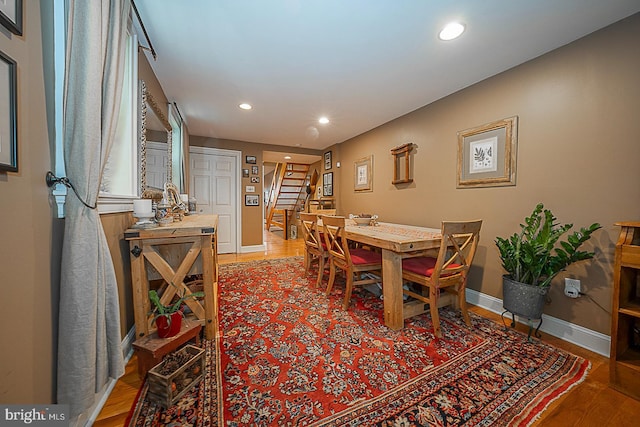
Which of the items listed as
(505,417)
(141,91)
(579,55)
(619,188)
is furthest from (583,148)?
(141,91)

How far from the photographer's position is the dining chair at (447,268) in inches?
66.2

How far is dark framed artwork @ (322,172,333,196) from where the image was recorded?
5000 mm

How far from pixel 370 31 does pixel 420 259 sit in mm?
1911

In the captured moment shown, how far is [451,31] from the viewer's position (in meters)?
1.66

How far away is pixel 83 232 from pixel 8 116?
0.44 m

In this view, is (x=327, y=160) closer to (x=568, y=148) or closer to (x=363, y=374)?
(x=568, y=148)

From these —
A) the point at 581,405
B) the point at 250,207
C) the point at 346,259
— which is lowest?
the point at 581,405

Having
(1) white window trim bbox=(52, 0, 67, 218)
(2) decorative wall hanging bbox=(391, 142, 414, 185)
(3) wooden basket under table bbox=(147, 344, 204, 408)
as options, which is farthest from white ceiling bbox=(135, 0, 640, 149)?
(3) wooden basket under table bbox=(147, 344, 204, 408)

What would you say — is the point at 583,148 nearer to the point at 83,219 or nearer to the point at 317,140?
the point at 83,219

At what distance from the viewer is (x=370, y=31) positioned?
1.67 m

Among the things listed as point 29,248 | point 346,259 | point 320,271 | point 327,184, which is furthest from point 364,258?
point 327,184

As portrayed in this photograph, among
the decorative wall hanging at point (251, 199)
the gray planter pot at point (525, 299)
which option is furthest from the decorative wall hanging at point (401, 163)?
the decorative wall hanging at point (251, 199)

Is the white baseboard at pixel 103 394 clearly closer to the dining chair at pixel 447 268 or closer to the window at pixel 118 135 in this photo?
the window at pixel 118 135

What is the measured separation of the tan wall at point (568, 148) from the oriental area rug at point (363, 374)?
614 millimetres
